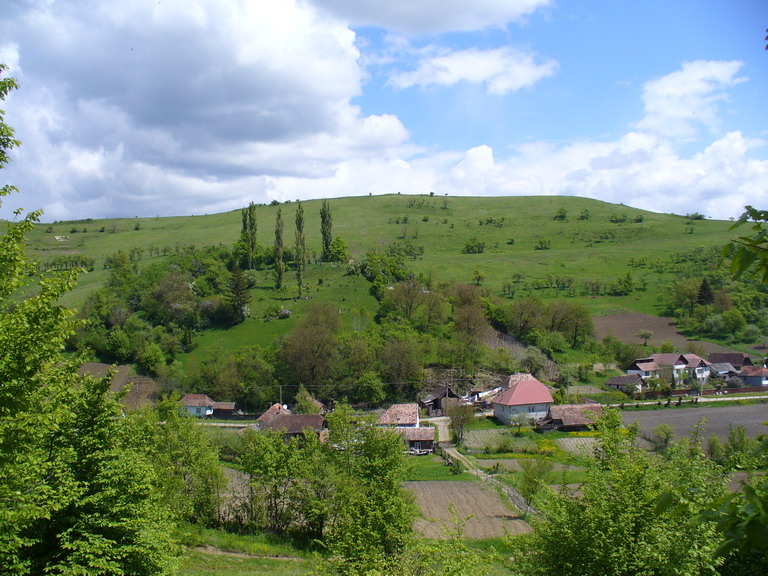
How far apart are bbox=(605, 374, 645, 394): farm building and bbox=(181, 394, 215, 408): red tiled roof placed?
54.0 m

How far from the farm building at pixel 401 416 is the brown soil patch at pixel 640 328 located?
42.2 metres

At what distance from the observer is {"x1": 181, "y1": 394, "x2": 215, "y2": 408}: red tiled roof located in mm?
61281

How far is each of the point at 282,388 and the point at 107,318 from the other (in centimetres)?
3250

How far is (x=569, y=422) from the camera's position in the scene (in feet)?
179

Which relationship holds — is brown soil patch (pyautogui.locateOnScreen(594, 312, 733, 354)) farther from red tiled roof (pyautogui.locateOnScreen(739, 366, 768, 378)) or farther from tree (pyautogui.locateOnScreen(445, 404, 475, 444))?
tree (pyautogui.locateOnScreen(445, 404, 475, 444))

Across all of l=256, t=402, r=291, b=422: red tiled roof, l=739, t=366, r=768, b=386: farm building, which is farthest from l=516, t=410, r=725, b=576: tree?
l=739, t=366, r=768, b=386: farm building

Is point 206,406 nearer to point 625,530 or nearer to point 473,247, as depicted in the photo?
point 625,530

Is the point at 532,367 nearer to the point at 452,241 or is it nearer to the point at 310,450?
the point at 310,450

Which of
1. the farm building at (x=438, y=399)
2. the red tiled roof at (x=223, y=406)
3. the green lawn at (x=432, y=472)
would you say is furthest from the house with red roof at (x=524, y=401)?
the red tiled roof at (x=223, y=406)

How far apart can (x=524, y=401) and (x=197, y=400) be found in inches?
1589

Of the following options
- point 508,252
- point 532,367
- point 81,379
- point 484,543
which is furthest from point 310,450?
point 508,252

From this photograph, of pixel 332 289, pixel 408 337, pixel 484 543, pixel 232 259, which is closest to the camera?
pixel 484 543

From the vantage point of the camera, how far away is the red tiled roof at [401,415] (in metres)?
56.8

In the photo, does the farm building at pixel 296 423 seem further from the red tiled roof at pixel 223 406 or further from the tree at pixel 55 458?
the tree at pixel 55 458
